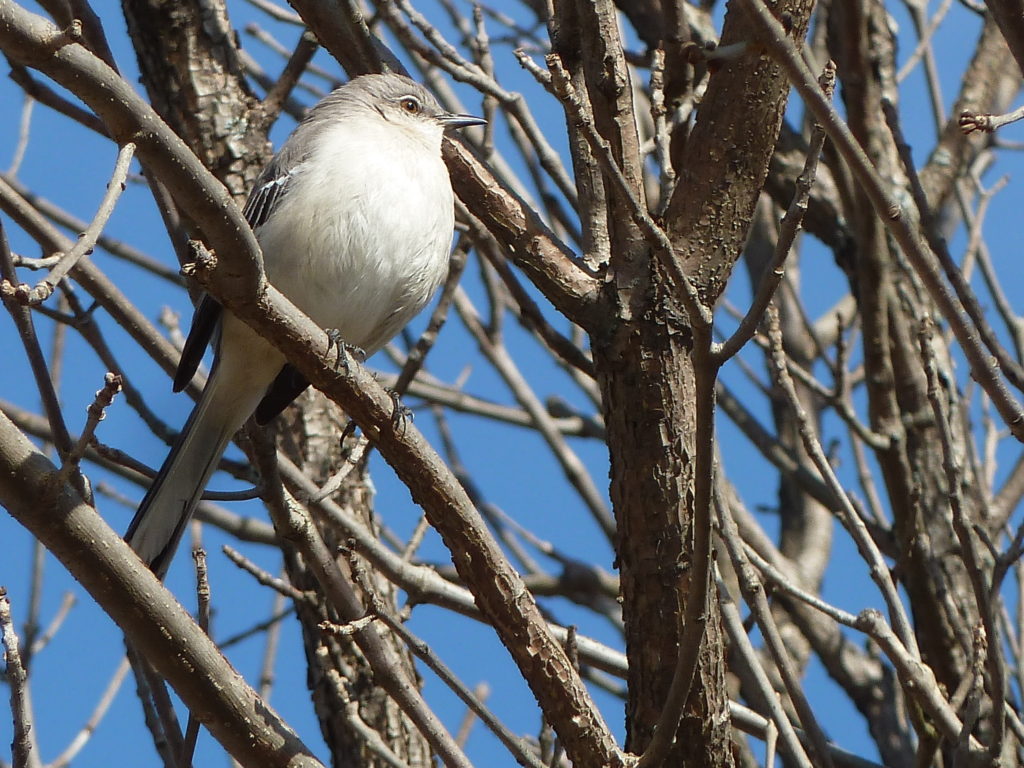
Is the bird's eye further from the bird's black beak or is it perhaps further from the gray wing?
the gray wing

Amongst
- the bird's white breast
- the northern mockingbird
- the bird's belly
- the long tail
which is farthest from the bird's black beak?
the long tail

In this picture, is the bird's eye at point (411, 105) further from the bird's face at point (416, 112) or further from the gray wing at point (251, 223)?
the gray wing at point (251, 223)

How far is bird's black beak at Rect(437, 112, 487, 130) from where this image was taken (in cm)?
514

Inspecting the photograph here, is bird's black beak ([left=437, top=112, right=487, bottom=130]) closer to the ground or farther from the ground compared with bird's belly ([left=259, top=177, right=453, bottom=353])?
farther from the ground

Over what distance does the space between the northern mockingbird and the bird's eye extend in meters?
0.32

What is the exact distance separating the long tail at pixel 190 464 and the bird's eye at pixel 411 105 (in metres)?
1.35

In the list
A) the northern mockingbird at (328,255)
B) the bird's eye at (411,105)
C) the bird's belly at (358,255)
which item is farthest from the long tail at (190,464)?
the bird's eye at (411,105)

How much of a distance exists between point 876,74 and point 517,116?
2295 mm

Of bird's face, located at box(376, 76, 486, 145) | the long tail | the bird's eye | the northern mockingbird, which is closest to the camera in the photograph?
the long tail

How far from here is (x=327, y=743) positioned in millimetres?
4840

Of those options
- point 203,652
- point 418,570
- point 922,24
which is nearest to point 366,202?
point 418,570

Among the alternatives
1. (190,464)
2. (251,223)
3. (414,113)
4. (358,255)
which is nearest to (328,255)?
(358,255)

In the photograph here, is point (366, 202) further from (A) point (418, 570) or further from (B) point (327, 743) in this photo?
(B) point (327, 743)

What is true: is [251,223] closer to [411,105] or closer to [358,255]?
[358,255]
